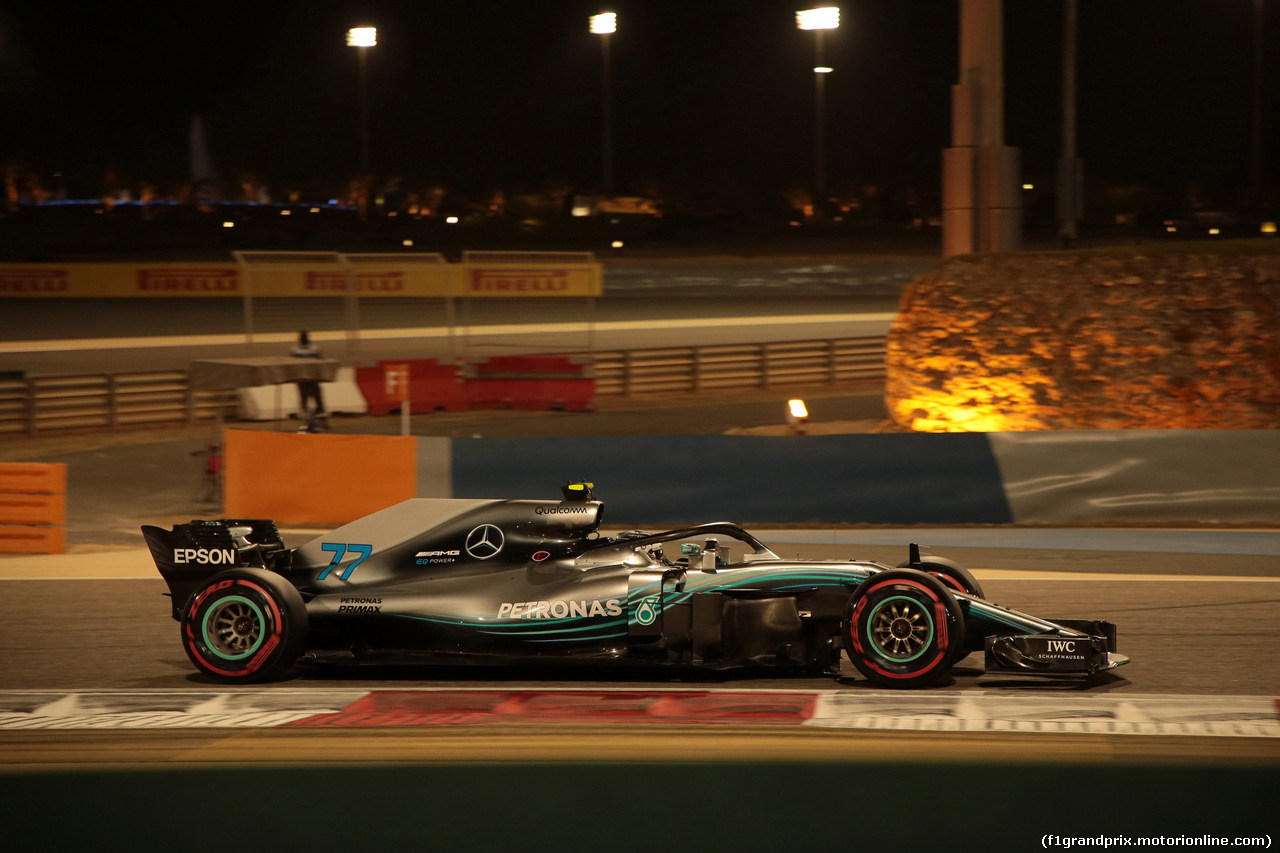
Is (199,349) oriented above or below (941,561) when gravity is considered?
above

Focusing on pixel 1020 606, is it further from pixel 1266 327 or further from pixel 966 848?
pixel 1266 327

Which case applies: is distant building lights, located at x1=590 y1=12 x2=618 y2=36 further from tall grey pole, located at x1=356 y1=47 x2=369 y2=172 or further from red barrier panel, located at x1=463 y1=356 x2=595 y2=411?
red barrier panel, located at x1=463 y1=356 x2=595 y2=411

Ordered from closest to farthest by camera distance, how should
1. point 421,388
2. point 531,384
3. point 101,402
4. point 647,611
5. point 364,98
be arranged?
point 647,611, point 101,402, point 421,388, point 531,384, point 364,98

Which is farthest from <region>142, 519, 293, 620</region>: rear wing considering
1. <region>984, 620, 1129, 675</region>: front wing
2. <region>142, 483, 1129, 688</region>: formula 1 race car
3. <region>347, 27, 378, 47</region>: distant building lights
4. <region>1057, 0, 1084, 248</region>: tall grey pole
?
<region>347, 27, 378, 47</region>: distant building lights

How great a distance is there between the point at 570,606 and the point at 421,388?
18490 millimetres

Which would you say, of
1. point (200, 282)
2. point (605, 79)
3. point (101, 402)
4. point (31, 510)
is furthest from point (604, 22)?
point (31, 510)

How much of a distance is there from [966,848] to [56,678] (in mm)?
5513

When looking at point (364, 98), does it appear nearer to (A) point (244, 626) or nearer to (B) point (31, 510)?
(B) point (31, 510)

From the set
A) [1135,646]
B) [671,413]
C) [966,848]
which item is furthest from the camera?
[671,413]

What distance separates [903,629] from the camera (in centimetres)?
734

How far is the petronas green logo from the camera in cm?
747

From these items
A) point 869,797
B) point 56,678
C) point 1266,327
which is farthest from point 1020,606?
point 1266,327

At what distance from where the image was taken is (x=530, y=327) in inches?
1276

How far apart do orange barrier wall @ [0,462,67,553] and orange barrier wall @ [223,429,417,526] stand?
198 centimetres
